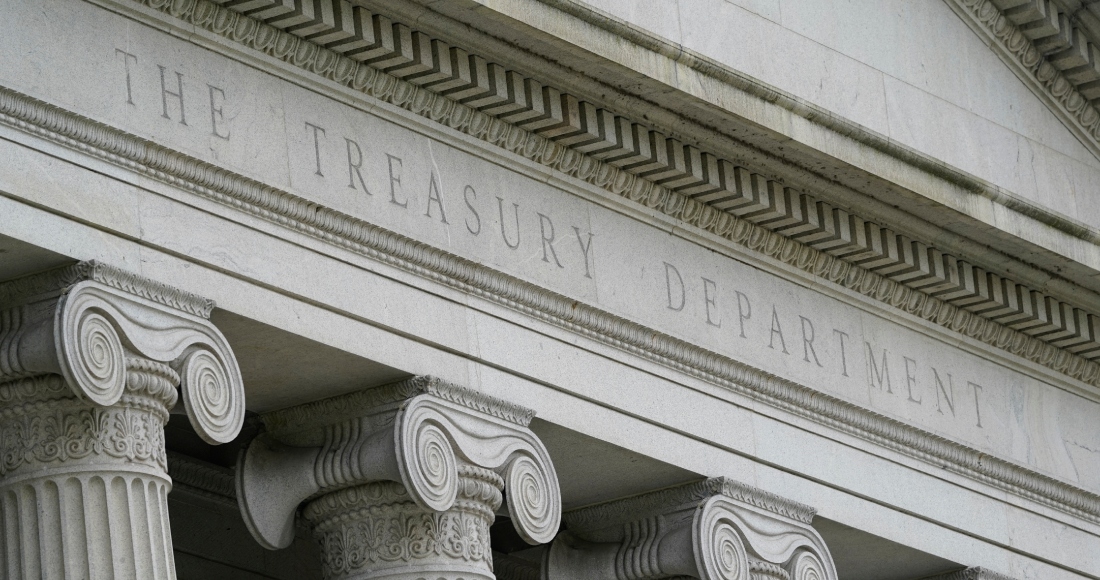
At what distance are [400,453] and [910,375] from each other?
6.88m

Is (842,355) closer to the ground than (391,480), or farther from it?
farther from it

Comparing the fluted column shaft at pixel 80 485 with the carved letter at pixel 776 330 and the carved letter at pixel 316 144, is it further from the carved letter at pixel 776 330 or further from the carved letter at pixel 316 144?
the carved letter at pixel 776 330

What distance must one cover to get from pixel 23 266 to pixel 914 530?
944 cm

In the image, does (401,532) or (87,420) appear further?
(401,532)

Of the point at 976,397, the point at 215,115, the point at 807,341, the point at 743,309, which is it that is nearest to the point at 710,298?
the point at 743,309

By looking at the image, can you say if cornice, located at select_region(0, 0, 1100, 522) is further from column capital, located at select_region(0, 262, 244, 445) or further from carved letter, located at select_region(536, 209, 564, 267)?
column capital, located at select_region(0, 262, 244, 445)

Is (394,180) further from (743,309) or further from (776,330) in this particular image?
(776,330)

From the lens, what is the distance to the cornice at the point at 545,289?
14.3 m

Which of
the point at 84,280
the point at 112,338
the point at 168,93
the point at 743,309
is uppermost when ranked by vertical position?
the point at 168,93

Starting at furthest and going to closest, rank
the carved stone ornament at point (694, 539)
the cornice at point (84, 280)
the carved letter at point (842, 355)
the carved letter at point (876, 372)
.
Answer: the carved letter at point (876, 372), the carved letter at point (842, 355), the carved stone ornament at point (694, 539), the cornice at point (84, 280)

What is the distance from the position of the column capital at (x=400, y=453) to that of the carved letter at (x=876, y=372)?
15.2ft

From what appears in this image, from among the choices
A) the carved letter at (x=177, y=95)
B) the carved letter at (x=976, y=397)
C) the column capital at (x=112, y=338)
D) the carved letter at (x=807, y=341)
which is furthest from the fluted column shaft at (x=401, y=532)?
the carved letter at (x=976, y=397)

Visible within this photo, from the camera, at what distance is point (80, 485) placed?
13.4 metres

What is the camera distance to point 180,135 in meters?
14.5
